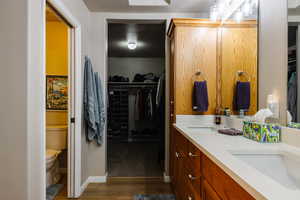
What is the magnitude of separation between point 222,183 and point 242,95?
3.95ft

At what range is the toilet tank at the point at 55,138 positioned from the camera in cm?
269

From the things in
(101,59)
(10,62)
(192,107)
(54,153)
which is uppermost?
(101,59)

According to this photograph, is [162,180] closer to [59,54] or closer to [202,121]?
[202,121]

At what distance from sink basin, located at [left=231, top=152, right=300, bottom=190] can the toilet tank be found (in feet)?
8.01

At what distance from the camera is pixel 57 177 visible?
2.65m

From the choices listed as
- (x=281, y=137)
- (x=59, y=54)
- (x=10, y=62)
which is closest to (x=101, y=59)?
(x=59, y=54)

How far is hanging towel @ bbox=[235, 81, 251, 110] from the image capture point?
1735 mm

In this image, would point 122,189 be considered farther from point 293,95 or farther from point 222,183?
point 293,95

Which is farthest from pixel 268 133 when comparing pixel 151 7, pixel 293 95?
pixel 151 7

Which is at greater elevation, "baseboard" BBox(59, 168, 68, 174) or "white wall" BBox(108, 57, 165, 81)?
"white wall" BBox(108, 57, 165, 81)

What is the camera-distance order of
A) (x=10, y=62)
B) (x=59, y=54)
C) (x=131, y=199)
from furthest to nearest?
(x=59, y=54) < (x=131, y=199) < (x=10, y=62)

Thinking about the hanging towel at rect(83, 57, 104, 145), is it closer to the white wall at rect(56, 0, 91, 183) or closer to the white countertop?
the white wall at rect(56, 0, 91, 183)

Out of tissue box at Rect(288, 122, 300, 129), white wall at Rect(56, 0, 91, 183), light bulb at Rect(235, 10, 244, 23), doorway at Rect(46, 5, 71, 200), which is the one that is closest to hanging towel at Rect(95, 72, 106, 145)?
white wall at Rect(56, 0, 91, 183)

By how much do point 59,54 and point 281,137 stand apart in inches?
120
